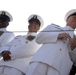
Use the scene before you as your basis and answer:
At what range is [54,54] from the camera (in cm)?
307

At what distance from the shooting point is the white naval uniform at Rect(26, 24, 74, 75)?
303cm

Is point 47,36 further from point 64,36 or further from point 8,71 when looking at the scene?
point 8,71

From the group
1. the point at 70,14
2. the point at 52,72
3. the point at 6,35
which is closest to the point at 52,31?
the point at 70,14

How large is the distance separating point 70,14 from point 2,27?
118cm

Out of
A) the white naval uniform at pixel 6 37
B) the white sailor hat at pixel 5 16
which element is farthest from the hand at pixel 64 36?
the white sailor hat at pixel 5 16

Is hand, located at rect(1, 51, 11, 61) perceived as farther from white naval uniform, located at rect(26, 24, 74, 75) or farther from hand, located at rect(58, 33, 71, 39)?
hand, located at rect(58, 33, 71, 39)

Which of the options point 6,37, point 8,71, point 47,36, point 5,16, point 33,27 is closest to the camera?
point 47,36

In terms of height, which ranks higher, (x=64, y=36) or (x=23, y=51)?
(x=64, y=36)

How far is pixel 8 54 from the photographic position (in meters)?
3.56

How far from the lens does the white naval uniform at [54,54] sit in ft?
9.94

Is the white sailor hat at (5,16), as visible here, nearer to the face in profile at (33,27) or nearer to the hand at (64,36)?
the face in profile at (33,27)

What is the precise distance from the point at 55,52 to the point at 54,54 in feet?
0.09

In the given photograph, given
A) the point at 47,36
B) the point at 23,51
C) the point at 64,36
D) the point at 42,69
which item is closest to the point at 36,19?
the point at 23,51

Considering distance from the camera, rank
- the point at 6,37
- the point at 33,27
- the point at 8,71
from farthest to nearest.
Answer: the point at 6,37, the point at 33,27, the point at 8,71
